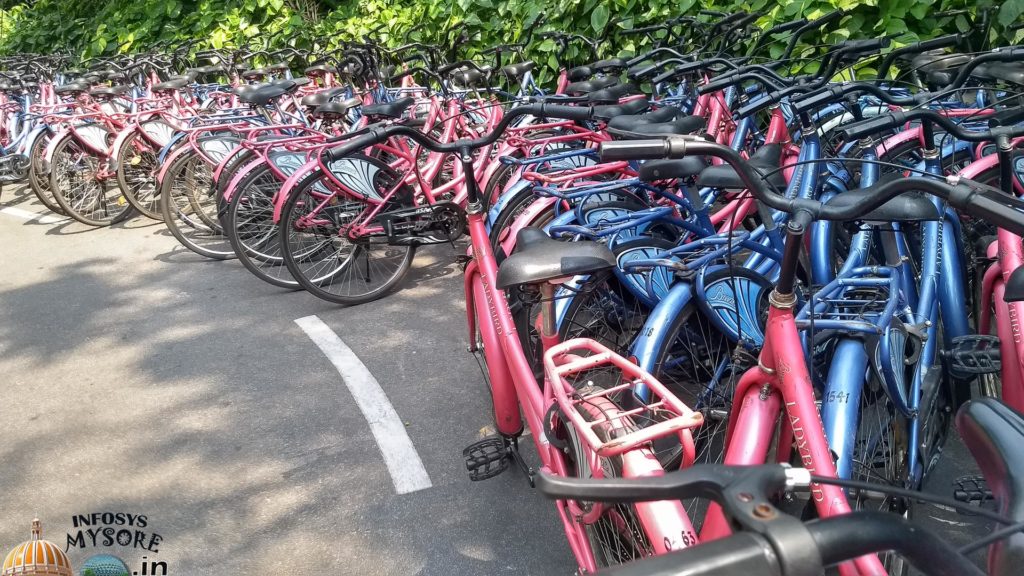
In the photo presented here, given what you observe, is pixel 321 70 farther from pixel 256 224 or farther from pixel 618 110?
pixel 618 110

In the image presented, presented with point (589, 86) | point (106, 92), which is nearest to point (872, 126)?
point (589, 86)

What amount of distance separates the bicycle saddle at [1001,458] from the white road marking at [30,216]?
803cm

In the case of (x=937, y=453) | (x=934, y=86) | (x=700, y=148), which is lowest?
(x=937, y=453)

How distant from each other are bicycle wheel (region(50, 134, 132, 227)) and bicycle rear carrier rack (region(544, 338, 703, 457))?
19.9ft

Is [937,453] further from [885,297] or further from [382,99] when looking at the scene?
[382,99]

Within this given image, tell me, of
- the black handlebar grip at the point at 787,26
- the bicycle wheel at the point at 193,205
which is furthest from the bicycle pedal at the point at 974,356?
the bicycle wheel at the point at 193,205

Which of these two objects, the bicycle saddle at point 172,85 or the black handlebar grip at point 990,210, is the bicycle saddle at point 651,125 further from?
the bicycle saddle at point 172,85

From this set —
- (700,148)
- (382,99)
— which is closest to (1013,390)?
(700,148)

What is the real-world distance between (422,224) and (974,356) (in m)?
3.05

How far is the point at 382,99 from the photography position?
6.20 meters

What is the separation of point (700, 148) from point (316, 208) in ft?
11.0

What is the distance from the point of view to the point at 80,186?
23.5ft

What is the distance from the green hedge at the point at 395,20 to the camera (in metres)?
5.00

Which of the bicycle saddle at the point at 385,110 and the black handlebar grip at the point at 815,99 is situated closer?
the black handlebar grip at the point at 815,99
